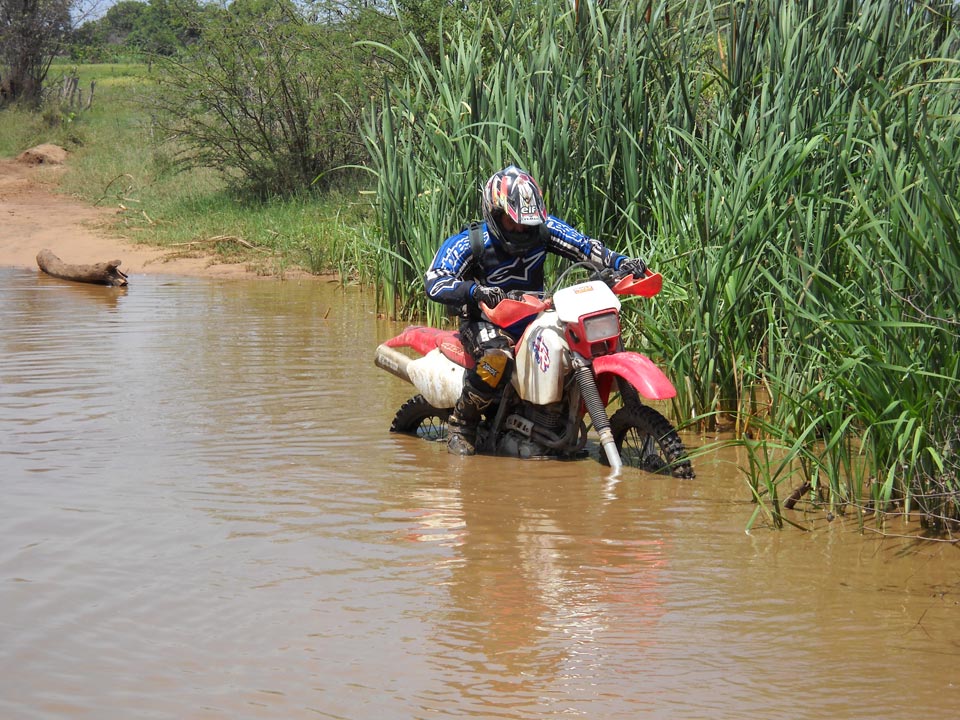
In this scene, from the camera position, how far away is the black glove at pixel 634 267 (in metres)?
6.05

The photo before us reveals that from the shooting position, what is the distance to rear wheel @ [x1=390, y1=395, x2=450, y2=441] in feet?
22.2

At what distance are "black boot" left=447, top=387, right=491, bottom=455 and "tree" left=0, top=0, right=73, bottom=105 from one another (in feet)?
81.2

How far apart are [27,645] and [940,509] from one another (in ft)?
10.6

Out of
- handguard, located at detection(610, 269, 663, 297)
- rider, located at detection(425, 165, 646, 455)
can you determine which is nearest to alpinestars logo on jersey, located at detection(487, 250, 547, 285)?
rider, located at detection(425, 165, 646, 455)

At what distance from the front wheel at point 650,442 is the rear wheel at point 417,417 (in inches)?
41.4

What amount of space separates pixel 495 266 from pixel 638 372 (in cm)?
107

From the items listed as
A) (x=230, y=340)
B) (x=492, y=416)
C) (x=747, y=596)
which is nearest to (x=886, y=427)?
(x=747, y=596)

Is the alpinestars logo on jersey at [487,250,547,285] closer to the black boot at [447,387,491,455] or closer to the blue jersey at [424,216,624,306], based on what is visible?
the blue jersey at [424,216,624,306]

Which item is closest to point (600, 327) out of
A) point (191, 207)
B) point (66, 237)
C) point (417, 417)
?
point (417, 417)

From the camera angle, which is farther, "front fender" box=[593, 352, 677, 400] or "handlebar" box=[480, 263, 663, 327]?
"handlebar" box=[480, 263, 663, 327]

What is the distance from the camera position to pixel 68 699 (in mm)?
3354

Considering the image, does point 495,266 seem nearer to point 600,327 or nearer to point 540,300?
point 540,300

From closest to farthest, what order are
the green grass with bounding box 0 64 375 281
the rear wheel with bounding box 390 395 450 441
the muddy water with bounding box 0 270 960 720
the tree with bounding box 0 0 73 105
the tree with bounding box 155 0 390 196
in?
the muddy water with bounding box 0 270 960 720 < the rear wheel with bounding box 390 395 450 441 < the green grass with bounding box 0 64 375 281 < the tree with bounding box 155 0 390 196 < the tree with bounding box 0 0 73 105

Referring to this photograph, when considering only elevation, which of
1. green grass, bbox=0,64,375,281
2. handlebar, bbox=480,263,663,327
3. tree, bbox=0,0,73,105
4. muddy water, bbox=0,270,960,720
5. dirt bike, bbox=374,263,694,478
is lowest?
muddy water, bbox=0,270,960,720
